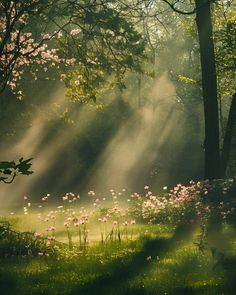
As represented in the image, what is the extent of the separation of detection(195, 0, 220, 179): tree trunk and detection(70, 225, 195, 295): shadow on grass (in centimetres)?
641

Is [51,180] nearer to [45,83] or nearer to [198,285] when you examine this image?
[45,83]

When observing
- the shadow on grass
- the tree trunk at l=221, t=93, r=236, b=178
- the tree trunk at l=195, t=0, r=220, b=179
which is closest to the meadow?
the shadow on grass

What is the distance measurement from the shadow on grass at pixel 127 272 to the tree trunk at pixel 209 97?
6.41m

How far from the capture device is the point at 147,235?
11977 millimetres

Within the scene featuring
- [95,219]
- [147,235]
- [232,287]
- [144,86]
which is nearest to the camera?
[232,287]

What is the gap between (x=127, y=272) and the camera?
846 centimetres

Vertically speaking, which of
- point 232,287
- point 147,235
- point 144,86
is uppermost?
point 144,86

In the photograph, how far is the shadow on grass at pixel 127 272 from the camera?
7.37 meters

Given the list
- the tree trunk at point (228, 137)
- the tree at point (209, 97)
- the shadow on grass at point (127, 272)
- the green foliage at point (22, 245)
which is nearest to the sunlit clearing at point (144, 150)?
the tree trunk at point (228, 137)

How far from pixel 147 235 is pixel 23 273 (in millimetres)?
4163

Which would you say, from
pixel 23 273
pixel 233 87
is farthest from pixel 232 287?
pixel 233 87

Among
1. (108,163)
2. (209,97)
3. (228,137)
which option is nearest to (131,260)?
(209,97)

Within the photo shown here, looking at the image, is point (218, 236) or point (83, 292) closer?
point (83, 292)

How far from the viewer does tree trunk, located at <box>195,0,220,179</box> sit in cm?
1797
